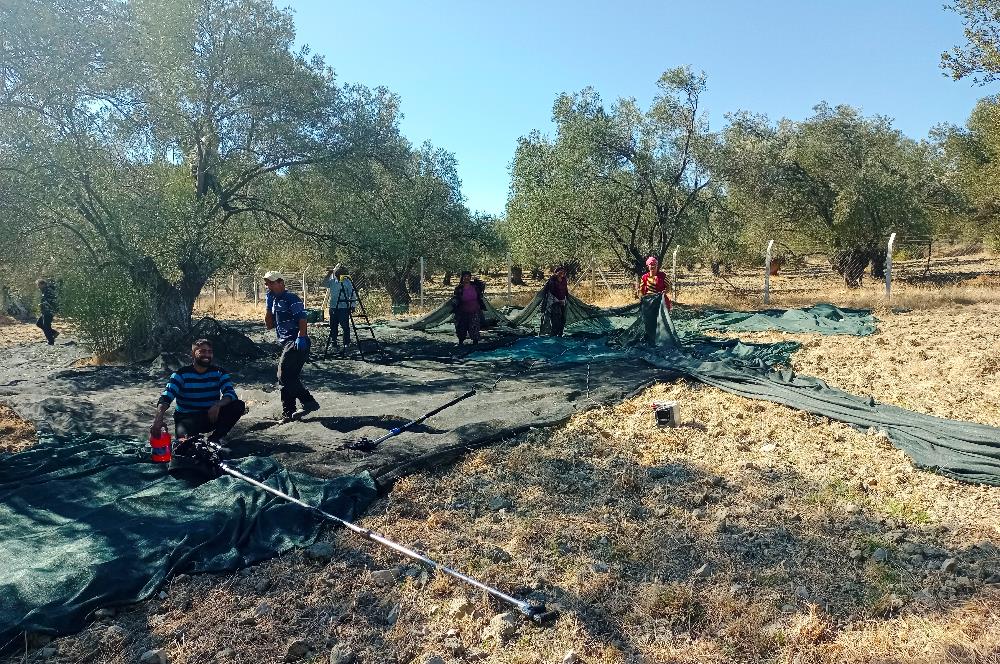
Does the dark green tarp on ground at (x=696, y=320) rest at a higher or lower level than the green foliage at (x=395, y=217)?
lower

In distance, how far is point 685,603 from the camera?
3.22 metres

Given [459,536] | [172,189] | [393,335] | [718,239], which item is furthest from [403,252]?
[718,239]

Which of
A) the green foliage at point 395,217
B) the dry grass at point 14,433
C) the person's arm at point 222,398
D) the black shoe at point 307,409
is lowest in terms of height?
the dry grass at point 14,433

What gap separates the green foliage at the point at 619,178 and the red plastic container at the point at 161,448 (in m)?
13.0

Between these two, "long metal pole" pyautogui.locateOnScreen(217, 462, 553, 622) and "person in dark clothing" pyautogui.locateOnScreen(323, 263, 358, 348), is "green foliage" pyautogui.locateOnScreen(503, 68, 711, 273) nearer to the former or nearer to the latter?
"person in dark clothing" pyautogui.locateOnScreen(323, 263, 358, 348)

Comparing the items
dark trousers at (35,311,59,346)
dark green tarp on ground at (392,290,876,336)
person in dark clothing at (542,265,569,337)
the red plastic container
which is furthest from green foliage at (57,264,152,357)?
person in dark clothing at (542,265,569,337)

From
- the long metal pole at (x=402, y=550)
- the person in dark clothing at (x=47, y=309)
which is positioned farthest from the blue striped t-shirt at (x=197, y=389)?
the person in dark clothing at (x=47, y=309)

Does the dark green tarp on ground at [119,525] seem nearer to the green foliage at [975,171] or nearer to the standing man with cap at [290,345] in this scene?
the standing man with cap at [290,345]

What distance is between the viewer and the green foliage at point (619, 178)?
627 inches

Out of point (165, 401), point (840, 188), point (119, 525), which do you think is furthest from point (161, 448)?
point (840, 188)

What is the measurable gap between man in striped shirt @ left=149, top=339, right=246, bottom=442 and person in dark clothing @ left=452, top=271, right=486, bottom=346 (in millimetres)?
5783

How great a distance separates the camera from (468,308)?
36.1 ft

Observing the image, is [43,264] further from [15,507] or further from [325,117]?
[15,507]

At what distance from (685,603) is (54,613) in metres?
3.16
